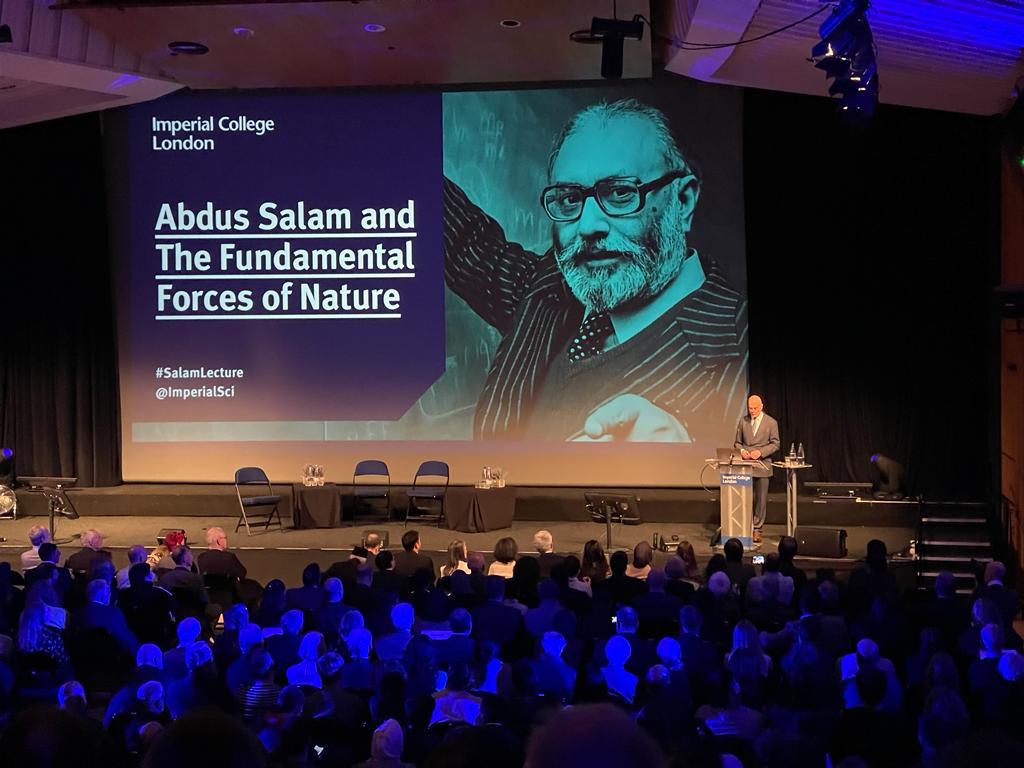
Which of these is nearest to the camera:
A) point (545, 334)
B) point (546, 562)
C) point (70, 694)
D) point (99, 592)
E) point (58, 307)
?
point (70, 694)

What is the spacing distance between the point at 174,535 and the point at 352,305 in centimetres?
381

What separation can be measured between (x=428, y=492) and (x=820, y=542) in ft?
13.5

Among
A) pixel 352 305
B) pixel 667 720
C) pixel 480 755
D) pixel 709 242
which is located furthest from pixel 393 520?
pixel 480 755

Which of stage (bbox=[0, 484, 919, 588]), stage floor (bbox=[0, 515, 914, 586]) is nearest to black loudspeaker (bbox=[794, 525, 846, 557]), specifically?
stage floor (bbox=[0, 515, 914, 586])

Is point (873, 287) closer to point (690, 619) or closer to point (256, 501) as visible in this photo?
point (256, 501)

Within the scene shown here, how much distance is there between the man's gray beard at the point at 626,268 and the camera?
1273cm

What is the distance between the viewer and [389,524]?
497 inches

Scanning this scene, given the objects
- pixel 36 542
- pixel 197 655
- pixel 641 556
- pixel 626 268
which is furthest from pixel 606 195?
pixel 197 655

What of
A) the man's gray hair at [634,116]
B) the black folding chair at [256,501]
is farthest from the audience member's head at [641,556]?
the man's gray hair at [634,116]

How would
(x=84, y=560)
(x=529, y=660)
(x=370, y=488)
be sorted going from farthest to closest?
1. (x=370, y=488)
2. (x=84, y=560)
3. (x=529, y=660)

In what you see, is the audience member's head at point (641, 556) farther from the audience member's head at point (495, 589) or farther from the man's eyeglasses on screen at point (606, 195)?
the man's eyeglasses on screen at point (606, 195)

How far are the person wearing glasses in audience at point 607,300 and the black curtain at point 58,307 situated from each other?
4050 millimetres

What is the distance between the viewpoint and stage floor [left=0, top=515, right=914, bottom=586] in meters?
10.7

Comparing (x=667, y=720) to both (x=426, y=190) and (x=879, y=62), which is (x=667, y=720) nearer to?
(x=879, y=62)
